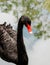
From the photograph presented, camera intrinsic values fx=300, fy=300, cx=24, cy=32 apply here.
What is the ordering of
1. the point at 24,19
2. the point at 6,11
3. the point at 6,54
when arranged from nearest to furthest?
the point at 24,19 → the point at 6,54 → the point at 6,11

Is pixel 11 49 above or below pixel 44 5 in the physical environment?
below

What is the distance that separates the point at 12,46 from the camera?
4.27 meters

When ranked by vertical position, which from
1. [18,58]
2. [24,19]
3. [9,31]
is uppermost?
[9,31]

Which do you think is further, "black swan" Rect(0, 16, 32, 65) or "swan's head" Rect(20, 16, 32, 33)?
"black swan" Rect(0, 16, 32, 65)

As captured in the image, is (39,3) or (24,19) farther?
(39,3)

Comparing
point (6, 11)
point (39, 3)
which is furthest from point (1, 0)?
point (39, 3)

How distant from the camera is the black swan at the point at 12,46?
3.73m

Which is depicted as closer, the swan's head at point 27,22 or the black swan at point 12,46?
the swan's head at point 27,22

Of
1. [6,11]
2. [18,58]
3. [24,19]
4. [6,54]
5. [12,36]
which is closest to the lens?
[24,19]

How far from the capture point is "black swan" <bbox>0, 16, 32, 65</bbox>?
3.73m

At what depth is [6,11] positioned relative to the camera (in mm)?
6617

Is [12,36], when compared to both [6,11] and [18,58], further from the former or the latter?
[6,11]

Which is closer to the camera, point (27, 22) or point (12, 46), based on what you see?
point (27, 22)

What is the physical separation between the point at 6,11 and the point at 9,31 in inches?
83.8
